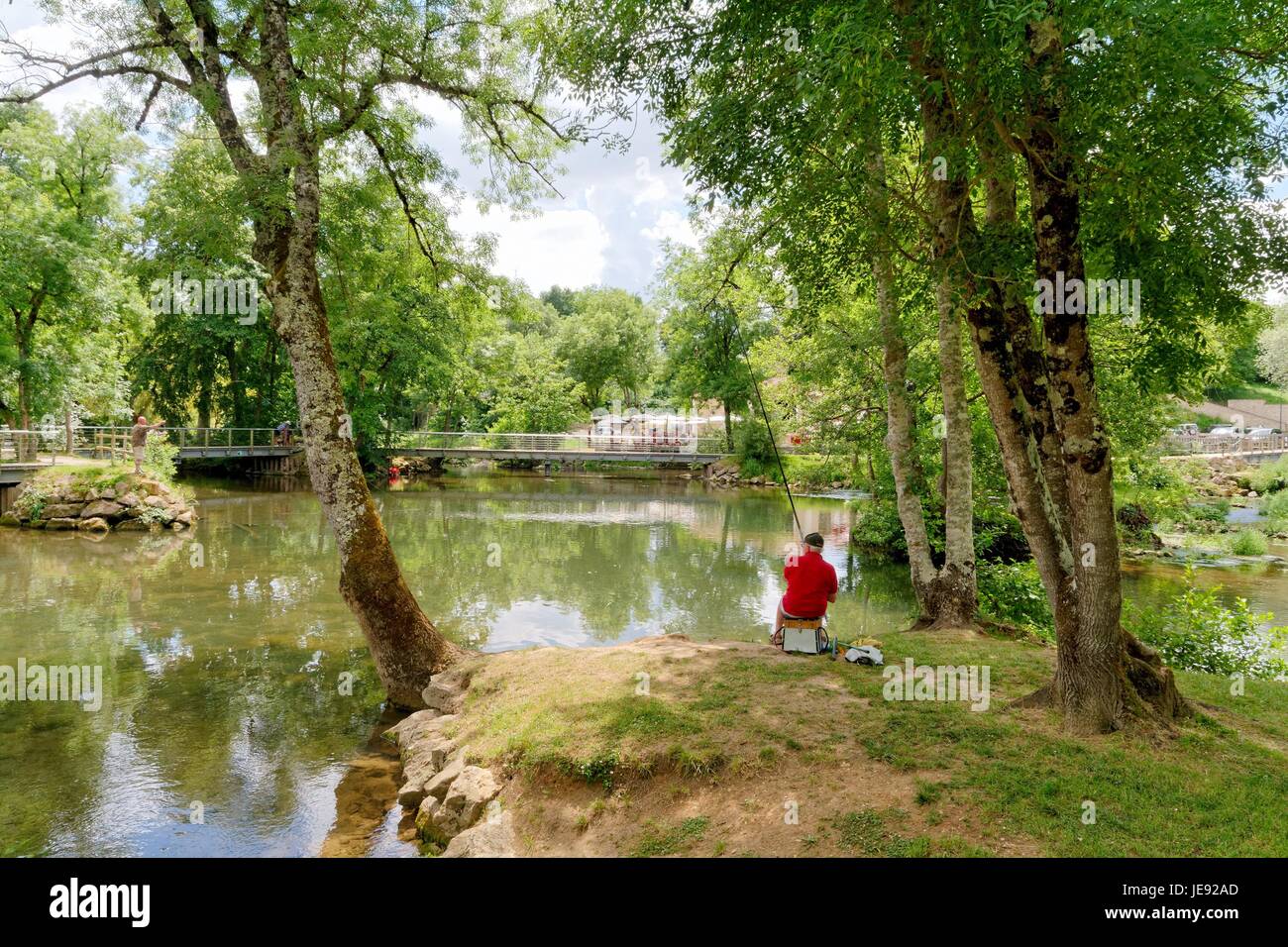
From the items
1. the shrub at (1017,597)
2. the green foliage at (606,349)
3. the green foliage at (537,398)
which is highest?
the green foliage at (606,349)

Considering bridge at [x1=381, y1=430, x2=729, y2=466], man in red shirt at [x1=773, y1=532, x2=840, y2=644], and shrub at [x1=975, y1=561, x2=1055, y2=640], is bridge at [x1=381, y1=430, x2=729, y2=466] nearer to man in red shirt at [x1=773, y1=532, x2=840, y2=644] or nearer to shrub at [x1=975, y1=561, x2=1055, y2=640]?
shrub at [x1=975, y1=561, x2=1055, y2=640]

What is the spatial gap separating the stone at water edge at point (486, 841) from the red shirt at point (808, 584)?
137 inches

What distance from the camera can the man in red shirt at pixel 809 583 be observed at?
283 inches

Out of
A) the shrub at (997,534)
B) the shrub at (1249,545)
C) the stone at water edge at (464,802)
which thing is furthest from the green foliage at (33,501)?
the shrub at (1249,545)

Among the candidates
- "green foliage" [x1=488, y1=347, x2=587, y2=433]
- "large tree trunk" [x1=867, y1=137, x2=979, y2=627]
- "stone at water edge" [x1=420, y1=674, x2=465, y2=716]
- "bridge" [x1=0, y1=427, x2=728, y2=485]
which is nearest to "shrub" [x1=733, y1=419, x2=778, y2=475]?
"bridge" [x1=0, y1=427, x2=728, y2=485]

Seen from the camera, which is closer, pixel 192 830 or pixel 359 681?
pixel 192 830

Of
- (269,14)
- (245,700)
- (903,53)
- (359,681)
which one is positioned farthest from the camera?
(359,681)

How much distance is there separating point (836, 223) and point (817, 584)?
11.9 ft

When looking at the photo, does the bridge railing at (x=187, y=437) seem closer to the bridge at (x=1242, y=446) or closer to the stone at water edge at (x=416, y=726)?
the stone at water edge at (x=416, y=726)

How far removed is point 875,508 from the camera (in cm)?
1905

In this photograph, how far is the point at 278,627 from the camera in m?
11.5

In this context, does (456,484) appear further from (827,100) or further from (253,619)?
(827,100)

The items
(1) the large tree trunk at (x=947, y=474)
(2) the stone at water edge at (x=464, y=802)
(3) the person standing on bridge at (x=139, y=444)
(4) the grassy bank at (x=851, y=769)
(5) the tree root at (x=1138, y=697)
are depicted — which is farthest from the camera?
(3) the person standing on bridge at (x=139, y=444)

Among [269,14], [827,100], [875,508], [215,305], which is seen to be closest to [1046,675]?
[827,100]
